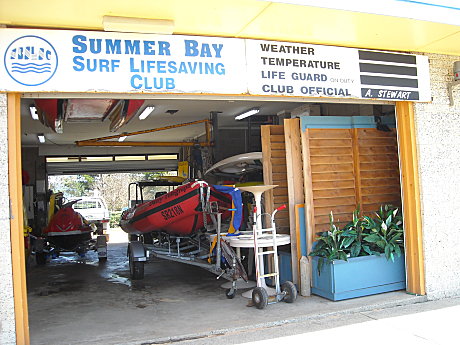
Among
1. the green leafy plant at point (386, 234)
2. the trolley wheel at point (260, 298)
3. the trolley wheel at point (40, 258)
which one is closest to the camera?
the trolley wheel at point (260, 298)

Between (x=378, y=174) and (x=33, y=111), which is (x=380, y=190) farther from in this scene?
(x=33, y=111)

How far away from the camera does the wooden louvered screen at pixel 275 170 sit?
6.52 meters

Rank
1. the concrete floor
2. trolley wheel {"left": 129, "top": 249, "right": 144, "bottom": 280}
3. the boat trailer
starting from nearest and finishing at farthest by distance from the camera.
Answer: the concrete floor
the boat trailer
trolley wheel {"left": 129, "top": 249, "right": 144, "bottom": 280}

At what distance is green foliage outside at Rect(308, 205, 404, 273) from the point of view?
5.66 metres

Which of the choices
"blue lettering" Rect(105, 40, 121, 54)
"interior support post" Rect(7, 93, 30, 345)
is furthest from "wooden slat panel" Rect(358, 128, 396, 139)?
"interior support post" Rect(7, 93, 30, 345)

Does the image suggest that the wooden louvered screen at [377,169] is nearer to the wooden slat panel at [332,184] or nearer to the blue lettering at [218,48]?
the wooden slat panel at [332,184]

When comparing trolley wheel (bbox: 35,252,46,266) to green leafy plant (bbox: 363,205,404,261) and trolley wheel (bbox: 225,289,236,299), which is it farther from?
green leafy plant (bbox: 363,205,404,261)

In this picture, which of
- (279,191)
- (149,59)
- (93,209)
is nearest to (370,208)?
(279,191)

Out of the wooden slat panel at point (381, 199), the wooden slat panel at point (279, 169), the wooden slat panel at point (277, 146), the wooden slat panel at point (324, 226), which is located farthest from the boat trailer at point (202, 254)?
the wooden slat panel at point (381, 199)

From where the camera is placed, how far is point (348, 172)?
626 centimetres

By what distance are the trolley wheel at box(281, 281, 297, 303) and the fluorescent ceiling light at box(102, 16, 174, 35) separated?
3240mm

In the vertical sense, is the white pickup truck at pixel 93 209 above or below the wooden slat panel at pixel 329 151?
below

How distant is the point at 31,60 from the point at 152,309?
10.9 ft

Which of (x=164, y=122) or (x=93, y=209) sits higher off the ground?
(x=164, y=122)
